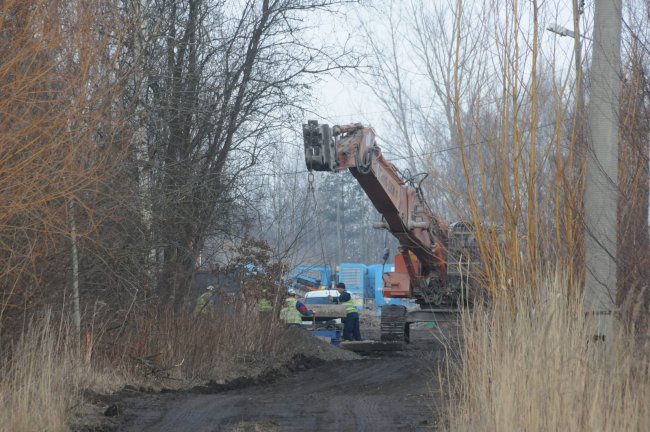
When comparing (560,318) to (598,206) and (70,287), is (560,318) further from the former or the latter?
(70,287)

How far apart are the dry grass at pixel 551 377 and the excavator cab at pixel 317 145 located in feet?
21.9

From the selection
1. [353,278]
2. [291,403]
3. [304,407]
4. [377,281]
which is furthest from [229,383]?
[353,278]

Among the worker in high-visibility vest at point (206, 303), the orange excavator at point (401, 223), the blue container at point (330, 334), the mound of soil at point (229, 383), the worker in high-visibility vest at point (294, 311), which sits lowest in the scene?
the blue container at point (330, 334)

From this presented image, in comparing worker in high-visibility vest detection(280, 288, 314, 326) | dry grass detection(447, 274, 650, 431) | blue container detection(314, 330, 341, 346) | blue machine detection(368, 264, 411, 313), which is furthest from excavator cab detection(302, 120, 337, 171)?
blue machine detection(368, 264, 411, 313)

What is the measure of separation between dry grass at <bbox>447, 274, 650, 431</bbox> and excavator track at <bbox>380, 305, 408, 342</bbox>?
46.2 feet

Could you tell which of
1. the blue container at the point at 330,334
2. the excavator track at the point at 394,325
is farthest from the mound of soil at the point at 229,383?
the blue container at the point at 330,334

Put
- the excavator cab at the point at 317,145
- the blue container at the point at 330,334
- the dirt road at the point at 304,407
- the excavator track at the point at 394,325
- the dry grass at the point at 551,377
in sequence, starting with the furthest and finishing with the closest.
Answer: the blue container at the point at 330,334
the excavator track at the point at 394,325
the excavator cab at the point at 317,145
the dirt road at the point at 304,407
the dry grass at the point at 551,377

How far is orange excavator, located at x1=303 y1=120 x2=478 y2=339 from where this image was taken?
14.0 metres

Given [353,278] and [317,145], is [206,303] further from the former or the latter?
[353,278]

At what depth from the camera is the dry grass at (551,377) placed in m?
5.66

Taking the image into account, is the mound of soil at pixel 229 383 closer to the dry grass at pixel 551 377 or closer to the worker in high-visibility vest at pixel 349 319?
the dry grass at pixel 551 377

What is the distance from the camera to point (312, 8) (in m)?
17.3

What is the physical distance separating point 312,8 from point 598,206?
1091 centimetres

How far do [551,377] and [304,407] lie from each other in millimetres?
5004
